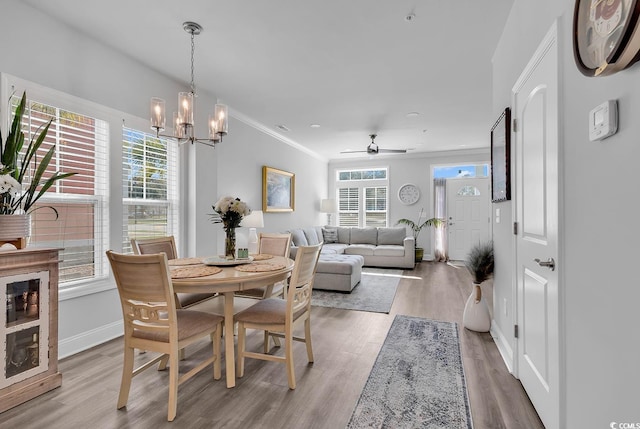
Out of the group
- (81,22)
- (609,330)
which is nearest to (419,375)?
(609,330)

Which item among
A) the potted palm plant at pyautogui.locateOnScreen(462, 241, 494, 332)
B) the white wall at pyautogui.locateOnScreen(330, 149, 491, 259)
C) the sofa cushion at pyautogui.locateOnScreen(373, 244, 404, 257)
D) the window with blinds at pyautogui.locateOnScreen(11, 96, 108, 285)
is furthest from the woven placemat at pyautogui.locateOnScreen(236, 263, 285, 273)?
the white wall at pyautogui.locateOnScreen(330, 149, 491, 259)

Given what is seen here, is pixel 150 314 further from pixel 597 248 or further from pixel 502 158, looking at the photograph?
pixel 502 158

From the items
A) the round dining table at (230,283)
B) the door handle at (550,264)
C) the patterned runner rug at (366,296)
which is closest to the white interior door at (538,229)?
the door handle at (550,264)

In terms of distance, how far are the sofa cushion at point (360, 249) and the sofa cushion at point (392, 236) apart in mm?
379

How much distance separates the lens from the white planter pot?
3.04m

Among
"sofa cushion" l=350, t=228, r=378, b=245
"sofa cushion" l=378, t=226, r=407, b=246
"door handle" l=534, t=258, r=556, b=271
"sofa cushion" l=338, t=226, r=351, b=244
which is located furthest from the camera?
"sofa cushion" l=338, t=226, r=351, b=244

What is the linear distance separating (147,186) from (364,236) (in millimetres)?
→ 5228

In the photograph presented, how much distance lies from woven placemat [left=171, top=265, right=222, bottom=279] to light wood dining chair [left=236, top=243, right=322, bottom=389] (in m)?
0.38

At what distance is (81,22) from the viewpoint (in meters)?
2.51

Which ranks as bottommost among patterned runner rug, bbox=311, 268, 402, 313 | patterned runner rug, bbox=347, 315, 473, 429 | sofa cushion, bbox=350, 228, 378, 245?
patterned runner rug, bbox=347, 315, 473, 429

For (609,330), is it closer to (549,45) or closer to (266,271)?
(549,45)

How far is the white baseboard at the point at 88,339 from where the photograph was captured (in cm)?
251

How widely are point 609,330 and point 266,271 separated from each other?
70.5 inches

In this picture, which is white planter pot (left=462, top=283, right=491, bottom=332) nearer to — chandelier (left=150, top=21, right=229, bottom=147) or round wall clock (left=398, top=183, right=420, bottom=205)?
chandelier (left=150, top=21, right=229, bottom=147)
